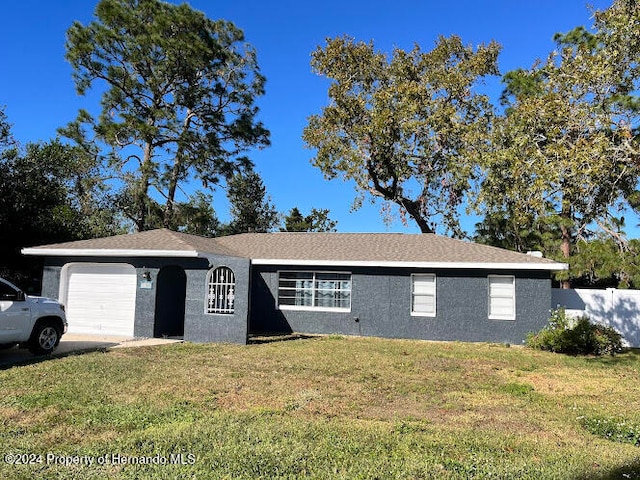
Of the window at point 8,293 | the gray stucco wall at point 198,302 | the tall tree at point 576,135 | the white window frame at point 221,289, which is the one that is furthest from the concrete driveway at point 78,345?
the tall tree at point 576,135

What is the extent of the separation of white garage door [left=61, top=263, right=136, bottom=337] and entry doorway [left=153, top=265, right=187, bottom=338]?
89 cm

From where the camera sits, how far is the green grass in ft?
16.8

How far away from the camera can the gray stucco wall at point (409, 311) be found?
16469mm

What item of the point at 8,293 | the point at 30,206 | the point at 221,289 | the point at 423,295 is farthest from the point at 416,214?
the point at 8,293

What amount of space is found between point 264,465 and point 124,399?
3.55 metres

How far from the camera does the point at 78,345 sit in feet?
43.9

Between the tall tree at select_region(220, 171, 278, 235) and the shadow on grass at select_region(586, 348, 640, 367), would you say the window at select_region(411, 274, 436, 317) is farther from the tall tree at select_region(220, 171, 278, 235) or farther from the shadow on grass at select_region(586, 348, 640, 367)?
the tall tree at select_region(220, 171, 278, 235)

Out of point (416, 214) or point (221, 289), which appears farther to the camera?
point (416, 214)

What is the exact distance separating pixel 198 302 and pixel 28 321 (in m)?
5.12

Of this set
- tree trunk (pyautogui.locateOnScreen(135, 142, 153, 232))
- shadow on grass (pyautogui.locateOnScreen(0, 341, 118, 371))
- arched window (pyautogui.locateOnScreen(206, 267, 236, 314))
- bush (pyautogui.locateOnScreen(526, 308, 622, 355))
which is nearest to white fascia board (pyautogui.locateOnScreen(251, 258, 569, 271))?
bush (pyautogui.locateOnScreen(526, 308, 622, 355))

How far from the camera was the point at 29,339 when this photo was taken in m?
11.0

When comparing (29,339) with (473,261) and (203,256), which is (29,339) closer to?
(203,256)

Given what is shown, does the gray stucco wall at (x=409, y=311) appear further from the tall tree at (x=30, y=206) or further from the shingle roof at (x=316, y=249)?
the tall tree at (x=30, y=206)

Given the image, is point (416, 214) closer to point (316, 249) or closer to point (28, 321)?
point (316, 249)
